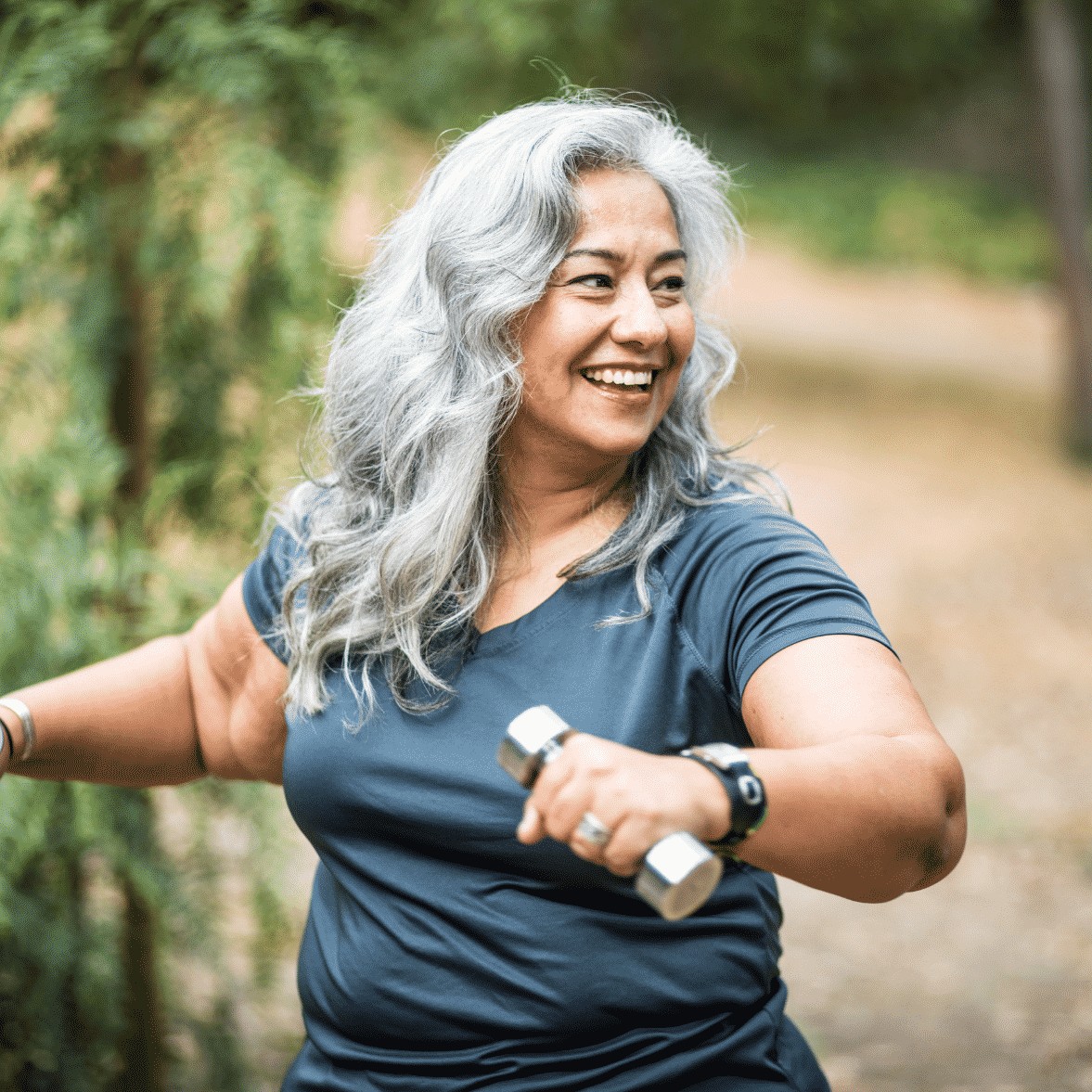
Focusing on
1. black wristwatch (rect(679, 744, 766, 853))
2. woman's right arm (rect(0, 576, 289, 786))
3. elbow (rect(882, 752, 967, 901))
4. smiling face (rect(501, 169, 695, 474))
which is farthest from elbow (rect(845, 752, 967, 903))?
woman's right arm (rect(0, 576, 289, 786))

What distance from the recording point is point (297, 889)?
4824mm

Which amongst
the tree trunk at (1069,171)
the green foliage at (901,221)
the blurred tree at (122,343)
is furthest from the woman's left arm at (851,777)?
the green foliage at (901,221)

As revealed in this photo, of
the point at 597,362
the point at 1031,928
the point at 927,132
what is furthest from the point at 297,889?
the point at 927,132

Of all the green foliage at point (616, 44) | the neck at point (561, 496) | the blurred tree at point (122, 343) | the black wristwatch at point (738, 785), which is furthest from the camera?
the green foliage at point (616, 44)

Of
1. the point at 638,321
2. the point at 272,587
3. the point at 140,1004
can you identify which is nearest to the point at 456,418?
the point at 638,321

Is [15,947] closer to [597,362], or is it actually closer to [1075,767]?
[597,362]

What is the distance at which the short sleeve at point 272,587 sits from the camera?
6.22 feet

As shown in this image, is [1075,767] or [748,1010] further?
[1075,767]

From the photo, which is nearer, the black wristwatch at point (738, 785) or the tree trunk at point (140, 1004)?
the black wristwatch at point (738, 785)

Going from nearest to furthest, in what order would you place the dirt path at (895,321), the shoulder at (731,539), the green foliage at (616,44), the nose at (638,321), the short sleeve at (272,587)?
1. the shoulder at (731,539)
2. the nose at (638,321)
3. the short sleeve at (272,587)
4. the green foliage at (616,44)
5. the dirt path at (895,321)

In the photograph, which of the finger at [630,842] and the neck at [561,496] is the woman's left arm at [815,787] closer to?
the finger at [630,842]

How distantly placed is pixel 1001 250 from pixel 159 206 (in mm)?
15404

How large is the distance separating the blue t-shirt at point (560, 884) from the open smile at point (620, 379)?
191 millimetres

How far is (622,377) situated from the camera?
1683 millimetres
